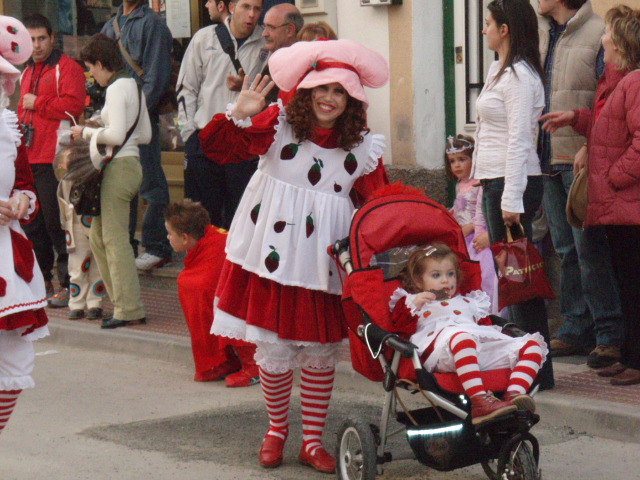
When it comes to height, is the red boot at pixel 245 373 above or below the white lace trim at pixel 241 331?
below

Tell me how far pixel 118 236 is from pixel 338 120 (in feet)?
11.5

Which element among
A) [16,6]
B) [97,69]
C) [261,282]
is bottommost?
[261,282]

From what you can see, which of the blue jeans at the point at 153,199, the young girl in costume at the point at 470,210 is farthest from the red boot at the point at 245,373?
the blue jeans at the point at 153,199

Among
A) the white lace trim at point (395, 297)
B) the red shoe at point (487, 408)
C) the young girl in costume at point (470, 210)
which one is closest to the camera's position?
the red shoe at point (487, 408)

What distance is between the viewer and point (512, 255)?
19.5 feet

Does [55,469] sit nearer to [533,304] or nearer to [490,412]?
[490,412]

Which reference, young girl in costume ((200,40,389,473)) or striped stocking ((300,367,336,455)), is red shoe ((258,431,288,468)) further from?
striped stocking ((300,367,336,455))

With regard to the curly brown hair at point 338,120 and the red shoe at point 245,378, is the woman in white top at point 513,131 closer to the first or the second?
the curly brown hair at point 338,120

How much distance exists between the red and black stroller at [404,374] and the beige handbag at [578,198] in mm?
1518

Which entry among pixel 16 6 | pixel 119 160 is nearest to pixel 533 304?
pixel 119 160

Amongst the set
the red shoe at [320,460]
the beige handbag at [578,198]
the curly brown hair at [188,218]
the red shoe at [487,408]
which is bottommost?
the red shoe at [320,460]

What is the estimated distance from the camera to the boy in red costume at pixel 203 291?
7238 millimetres

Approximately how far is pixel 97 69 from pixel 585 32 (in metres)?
3.54

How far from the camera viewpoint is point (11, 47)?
191 inches
